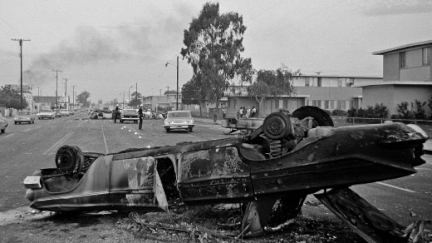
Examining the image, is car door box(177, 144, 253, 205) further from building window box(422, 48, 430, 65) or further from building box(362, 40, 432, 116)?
building window box(422, 48, 430, 65)

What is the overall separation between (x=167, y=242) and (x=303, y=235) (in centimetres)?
153

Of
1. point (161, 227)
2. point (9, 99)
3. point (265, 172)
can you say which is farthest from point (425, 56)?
point (9, 99)

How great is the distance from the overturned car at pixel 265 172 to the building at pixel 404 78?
87.2 feet

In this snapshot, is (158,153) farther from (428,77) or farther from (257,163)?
(428,77)

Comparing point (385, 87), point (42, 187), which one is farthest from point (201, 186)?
point (385, 87)

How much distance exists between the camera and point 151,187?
4.70 meters

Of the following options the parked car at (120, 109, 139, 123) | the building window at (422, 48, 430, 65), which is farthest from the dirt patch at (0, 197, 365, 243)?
the parked car at (120, 109, 139, 123)

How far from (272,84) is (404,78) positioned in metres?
17.4

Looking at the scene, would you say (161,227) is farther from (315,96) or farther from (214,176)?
(315,96)

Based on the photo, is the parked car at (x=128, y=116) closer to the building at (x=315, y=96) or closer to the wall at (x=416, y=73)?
the building at (x=315, y=96)

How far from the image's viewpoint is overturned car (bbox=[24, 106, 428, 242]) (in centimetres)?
365

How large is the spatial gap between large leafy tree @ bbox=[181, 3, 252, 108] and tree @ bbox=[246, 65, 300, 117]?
4930mm

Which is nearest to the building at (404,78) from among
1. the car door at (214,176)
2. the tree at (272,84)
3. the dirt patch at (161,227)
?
the tree at (272,84)

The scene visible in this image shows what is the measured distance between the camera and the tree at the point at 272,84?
4577cm
